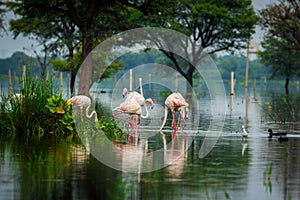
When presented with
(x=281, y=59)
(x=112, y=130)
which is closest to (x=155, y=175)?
(x=112, y=130)

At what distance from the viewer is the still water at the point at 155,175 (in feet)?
30.3

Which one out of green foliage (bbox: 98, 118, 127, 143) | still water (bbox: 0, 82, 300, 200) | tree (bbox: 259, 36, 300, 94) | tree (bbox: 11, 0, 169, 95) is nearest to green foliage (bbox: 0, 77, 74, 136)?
green foliage (bbox: 98, 118, 127, 143)

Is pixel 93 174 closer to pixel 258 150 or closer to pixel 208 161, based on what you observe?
A: pixel 208 161

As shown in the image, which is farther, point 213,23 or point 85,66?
point 213,23

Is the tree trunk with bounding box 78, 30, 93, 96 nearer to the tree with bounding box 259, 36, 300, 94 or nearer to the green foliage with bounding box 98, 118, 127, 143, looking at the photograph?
the green foliage with bounding box 98, 118, 127, 143

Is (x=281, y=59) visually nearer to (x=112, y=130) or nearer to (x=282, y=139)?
(x=112, y=130)

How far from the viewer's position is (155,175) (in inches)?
427

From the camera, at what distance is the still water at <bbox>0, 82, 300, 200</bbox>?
925 cm

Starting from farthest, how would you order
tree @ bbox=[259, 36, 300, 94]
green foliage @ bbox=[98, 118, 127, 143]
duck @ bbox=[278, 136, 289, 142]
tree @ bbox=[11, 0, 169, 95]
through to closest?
1. tree @ bbox=[259, 36, 300, 94]
2. tree @ bbox=[11, 0, 169, 95]
3. green foliage @ bbox=[98, 118, 127, 143]
4. duck @ bbox=[278, 136, 289, 142]

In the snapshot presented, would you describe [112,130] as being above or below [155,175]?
above

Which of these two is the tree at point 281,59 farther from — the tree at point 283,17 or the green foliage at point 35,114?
the green foliage at point 35,114

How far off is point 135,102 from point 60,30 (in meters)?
36.4

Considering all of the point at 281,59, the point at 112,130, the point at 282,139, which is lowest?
the point at 282,139

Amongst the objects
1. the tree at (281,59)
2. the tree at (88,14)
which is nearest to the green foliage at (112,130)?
the tree at (88,14)
